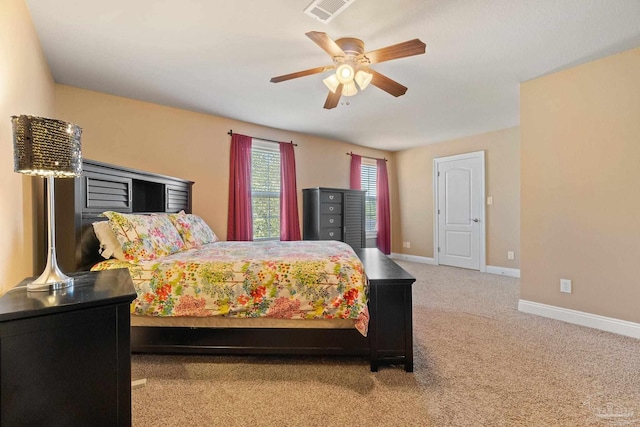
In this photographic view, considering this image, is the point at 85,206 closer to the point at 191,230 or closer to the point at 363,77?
the point at 191,230

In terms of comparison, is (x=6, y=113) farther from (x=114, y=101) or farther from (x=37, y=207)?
(x=114, y=101)

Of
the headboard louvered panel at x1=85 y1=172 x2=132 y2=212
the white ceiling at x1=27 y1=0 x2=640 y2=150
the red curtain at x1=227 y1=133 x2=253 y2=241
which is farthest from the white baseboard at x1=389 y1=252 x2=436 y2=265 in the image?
the headboard louvered panel at x1=85 y1=172 x2=132 y2=212

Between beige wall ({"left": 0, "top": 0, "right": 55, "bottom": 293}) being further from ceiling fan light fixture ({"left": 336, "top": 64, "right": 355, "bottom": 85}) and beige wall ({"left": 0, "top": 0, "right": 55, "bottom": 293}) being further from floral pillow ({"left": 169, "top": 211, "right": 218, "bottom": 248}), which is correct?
ceiling fan light fixture ({"left": 336, "top": 64, "right": 355, "bottom": 85})

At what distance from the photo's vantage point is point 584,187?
271cm

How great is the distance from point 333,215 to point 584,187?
121 inches

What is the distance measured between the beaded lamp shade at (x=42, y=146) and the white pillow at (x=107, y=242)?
37.5 inches

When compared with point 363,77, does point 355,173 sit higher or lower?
lower

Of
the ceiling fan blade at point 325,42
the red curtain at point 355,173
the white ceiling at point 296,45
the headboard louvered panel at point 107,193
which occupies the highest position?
the white ceiling at point 296,45

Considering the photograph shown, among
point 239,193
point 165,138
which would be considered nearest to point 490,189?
point 239,193

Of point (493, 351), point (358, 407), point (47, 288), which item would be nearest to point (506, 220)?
point (493, 351)

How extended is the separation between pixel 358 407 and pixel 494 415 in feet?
2.23

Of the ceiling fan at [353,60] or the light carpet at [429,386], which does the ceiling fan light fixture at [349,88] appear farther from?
the light carpet at [429,386]

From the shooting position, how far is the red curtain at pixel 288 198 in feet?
15.5

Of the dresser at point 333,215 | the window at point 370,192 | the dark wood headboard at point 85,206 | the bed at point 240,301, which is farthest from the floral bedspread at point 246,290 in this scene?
the window at point 370,192
